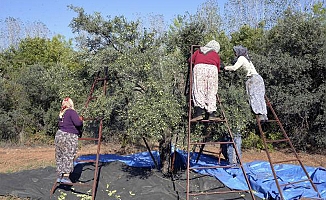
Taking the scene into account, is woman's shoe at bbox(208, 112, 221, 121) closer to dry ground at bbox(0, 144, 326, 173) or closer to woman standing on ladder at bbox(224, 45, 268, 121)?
woman standing on ladder at bbox(224, 45, 268, 121)

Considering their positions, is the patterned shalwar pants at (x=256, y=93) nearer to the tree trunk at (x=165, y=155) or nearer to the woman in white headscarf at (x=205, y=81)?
the woman in white headscarf at (x=205, y=81)

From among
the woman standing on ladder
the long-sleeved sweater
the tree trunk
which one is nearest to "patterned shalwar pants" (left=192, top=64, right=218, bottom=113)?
the long-sleeved sweater

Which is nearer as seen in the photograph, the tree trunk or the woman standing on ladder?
the woman standing on ladder

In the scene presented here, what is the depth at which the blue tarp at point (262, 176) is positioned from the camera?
18.7ft

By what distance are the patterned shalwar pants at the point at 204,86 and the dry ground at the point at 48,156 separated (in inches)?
169

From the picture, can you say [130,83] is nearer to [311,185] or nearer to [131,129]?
[131,129]

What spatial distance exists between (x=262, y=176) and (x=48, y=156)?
564 cm

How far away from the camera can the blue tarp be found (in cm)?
571

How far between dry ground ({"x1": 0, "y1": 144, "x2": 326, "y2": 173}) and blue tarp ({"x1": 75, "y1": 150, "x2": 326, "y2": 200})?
1.64m

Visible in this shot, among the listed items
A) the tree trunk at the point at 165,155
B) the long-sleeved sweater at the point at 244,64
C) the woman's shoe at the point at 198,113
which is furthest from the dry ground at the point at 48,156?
the woman's shoe at the point at 198,113

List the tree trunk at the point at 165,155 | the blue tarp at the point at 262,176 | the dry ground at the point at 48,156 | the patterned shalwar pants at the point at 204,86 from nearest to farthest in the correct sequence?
the patterned shalwar pants at the point at 204,86, the blue tarp at the point at 262,176, the tree trunk at the point at 165,155, the dry ground at the point at 48,156

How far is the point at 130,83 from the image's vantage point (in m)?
5.41

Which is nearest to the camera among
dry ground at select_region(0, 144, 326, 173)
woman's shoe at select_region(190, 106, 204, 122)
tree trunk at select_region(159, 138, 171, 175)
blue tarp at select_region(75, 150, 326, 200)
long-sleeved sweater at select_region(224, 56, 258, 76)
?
woman's shoe at select_region(190, 106, 204, 122)

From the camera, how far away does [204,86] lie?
5.23m
